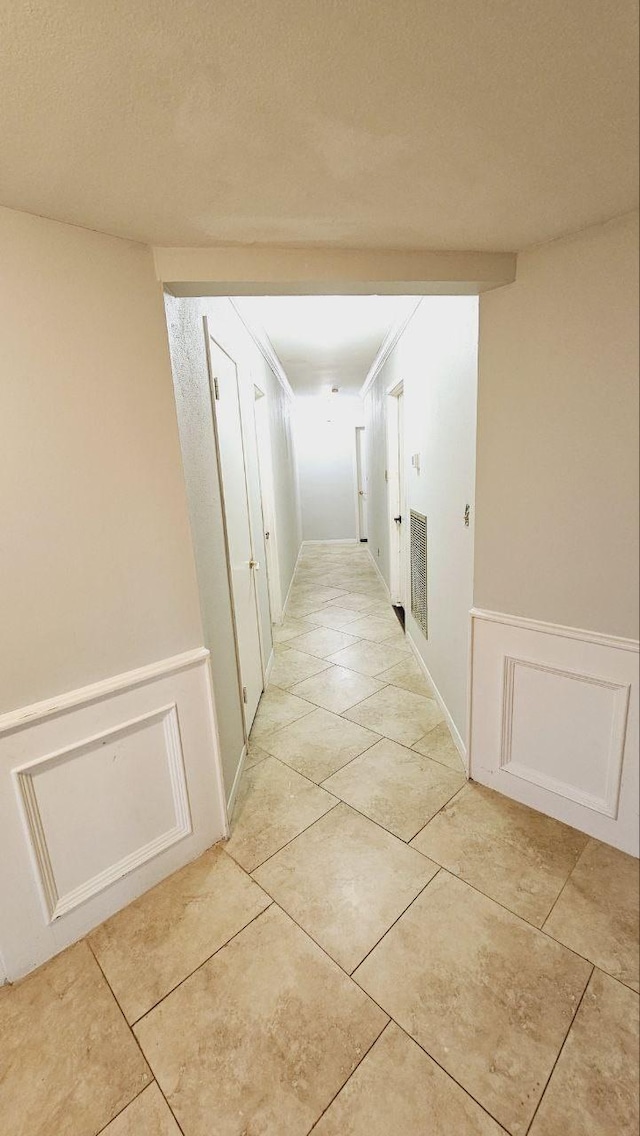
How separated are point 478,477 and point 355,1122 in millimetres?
1812

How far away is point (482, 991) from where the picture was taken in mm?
1176

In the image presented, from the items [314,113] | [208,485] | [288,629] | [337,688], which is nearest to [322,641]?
[288,629]

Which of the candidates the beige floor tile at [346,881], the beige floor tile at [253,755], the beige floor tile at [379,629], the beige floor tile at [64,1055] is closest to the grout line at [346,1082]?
the beige floor tile at [346,881]

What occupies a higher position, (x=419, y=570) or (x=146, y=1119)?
(x=419, y=570)

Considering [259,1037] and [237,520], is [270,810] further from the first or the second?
[237,520]

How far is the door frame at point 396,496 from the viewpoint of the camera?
3.67m

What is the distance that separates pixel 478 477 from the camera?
1.70 metres

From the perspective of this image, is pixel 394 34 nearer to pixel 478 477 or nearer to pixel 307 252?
pixel 307 252

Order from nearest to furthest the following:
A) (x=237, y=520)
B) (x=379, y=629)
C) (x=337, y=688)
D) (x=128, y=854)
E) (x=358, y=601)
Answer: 1. (x=128, y=854)
2. (x=237, y=520)
3. (x=337, y=688)
4. (x=379, y=629)
5. (x=358, y=601)

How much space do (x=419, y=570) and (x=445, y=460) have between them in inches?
38.9

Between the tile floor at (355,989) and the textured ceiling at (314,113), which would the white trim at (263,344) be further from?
the tile floor at (355,989)

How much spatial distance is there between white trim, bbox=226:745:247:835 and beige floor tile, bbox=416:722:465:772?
0.85 meters

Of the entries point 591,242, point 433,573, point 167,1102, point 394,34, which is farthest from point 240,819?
point 591,242

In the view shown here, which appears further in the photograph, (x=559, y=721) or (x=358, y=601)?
(x=358, y=601)
